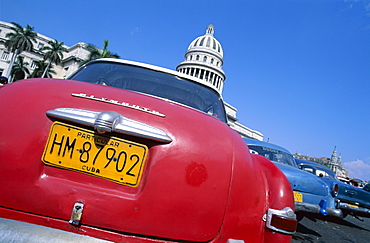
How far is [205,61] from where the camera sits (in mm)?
63969

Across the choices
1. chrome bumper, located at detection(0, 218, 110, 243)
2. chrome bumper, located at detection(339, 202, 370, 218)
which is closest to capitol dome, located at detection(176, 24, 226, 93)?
chrome bumper, located at detection(339, 202, 370, 218)

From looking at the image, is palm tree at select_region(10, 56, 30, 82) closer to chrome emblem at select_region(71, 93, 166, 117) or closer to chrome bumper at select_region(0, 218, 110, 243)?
chrome emblem at select_region(71, 93, 166, 117)

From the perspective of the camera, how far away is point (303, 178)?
185 inches

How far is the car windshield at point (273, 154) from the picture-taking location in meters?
5.70

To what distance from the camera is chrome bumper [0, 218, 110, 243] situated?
3.07ft

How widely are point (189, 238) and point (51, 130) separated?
35.4 inches

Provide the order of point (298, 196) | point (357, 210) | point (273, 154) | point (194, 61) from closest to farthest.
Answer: point (298, 196) < point (273, 154) < point (357, 210) < point (194, 61)

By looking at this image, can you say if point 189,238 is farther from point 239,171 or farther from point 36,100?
point 36,100

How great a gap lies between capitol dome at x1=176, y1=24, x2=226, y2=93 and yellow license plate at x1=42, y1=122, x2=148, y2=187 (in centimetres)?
5586

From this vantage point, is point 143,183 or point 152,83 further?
point 152,83

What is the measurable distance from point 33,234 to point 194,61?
62.7m

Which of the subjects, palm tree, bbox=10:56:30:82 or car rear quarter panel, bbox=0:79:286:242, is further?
palm tree, bbox=10:56:30:82

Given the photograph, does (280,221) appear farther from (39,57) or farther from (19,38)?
(39,57)

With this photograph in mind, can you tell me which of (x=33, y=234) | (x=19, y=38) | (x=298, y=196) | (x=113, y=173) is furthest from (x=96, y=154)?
(x=19, y=38)
